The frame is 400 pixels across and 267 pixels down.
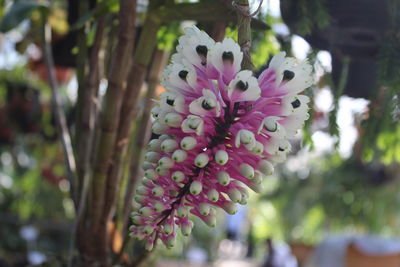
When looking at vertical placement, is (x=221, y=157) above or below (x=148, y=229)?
above

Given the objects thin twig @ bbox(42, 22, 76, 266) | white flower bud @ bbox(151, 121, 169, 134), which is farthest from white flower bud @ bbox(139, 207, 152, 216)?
thin twig @ bbox(42, 22, 76, 266)

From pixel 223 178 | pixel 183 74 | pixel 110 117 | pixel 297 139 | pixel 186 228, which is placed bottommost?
pixel 297 139

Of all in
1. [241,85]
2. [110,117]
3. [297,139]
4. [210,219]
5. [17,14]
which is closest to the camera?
[241,85]

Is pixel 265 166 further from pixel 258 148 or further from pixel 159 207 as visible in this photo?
pixel 159 207

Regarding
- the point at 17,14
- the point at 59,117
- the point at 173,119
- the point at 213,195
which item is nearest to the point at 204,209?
the point at 213,195

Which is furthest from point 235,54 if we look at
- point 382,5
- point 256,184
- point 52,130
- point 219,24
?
point 52,130

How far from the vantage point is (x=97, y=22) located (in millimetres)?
1264

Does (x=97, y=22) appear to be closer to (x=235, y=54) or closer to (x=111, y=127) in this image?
(x=111, y=127)

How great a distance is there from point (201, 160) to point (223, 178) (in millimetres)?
40

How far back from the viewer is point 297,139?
2541 mm

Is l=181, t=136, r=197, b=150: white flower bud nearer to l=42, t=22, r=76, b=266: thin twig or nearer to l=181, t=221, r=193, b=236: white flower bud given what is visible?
l=181, t=221, r=193, b=236: white flower bud

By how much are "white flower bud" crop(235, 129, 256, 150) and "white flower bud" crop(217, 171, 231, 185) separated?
0.16 ft

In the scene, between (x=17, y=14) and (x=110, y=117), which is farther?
(x=17, y=14)

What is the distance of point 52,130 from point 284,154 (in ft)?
13.6
